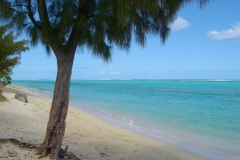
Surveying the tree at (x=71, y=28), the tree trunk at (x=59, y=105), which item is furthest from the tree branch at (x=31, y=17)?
the tree trunk at (x=59, y=105)

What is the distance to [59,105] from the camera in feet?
15.9

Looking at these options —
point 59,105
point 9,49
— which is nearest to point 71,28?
point 59,105

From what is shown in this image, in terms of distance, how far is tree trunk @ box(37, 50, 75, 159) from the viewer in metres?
4.82

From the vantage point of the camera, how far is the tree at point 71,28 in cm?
439

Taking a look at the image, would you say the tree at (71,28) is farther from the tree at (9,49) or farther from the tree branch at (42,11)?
the tree at (9,49)

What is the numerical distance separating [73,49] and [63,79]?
56 cm

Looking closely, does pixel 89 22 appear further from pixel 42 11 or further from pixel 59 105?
pixel 59 105

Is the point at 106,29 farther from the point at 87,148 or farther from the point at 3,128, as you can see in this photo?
the point at 3,128

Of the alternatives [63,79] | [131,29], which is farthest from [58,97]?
[131,29]

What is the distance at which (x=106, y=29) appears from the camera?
181 inches

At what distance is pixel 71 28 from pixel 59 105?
1348 millimetres

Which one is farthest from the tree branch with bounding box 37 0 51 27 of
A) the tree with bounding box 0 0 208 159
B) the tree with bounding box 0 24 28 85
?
the tree with bounding box 0 24 28 85

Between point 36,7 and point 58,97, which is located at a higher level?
point 36,7

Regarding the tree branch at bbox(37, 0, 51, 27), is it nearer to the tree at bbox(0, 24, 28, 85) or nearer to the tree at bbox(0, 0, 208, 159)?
the tree at bbox(0, 0, 208, 159)
